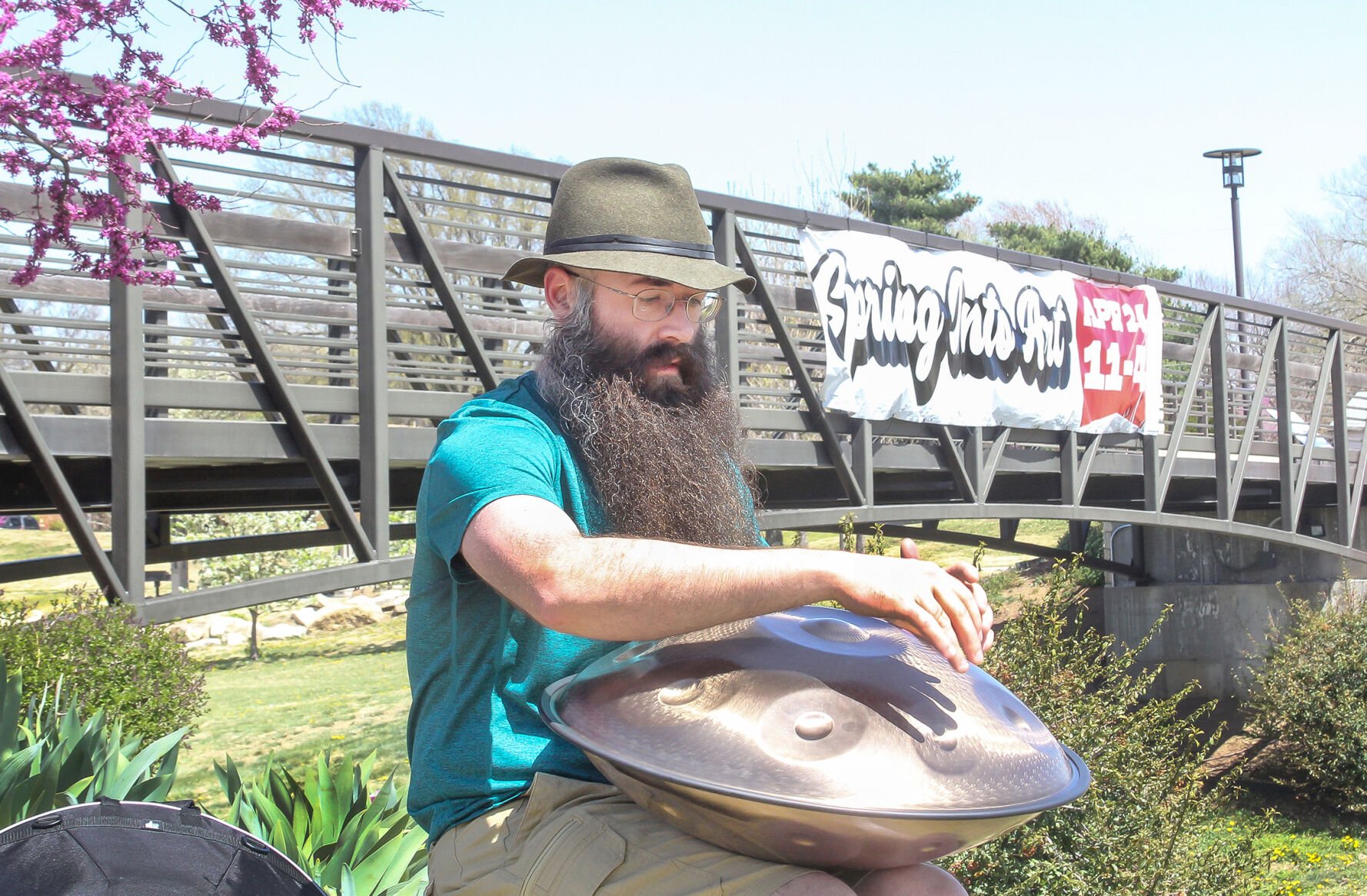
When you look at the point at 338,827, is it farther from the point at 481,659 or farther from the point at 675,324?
the point at 675,324

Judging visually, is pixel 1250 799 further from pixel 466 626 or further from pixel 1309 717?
pixel 466 626

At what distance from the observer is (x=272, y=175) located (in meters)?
6.36

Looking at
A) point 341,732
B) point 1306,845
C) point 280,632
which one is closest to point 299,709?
point 341,732

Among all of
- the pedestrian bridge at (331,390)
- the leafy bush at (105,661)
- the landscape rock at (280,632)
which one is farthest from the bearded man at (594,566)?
the landscape rock at (280,632)

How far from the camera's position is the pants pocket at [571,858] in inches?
71.6

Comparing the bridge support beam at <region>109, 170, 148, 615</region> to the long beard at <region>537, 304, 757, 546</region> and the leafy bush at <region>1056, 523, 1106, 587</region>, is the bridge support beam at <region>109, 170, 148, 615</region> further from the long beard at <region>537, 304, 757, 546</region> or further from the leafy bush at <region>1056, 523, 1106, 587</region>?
the leafy bush at <region>1056, 523, 1106, 587</region>

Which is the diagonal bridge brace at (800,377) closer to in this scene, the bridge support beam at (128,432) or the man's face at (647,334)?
the bridge support beam at (128,432)

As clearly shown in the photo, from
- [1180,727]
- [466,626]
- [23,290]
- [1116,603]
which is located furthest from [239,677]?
[466,626]

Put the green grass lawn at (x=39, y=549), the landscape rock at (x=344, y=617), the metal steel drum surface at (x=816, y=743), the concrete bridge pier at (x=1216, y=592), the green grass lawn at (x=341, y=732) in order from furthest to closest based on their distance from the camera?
1. the green grass lawn at (x=39, y=549)
2. the landscape rock at (x=344, y=617)
3. the concrete bridge pier at (x=1216, y=592)
4. the green grass lawn at (x=341, y=732)
5. the metal steel drum surface at (x=816, y=743)

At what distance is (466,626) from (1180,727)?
555 cm

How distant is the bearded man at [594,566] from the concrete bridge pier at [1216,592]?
1798 cm

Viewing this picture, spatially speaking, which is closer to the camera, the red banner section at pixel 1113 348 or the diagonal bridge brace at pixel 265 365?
the diagonal bridge brace at pixel 265 365

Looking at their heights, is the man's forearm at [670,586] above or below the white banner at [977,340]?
below

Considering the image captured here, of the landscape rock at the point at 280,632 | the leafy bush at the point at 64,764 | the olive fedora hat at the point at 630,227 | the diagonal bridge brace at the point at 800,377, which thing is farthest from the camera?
the landscape rock at the point at 280,632
